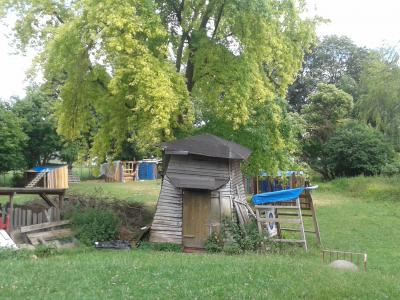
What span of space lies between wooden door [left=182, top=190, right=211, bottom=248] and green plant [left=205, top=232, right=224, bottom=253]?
0.21 meters

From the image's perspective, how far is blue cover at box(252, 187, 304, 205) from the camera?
49.7ft

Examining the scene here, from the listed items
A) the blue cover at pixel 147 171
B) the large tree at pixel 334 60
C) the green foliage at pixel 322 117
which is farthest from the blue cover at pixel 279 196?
the large tree at pixel 334 60

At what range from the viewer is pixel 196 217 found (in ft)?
50.2

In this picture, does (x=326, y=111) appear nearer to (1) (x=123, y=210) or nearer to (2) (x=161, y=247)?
(1) (x=123, y=210)

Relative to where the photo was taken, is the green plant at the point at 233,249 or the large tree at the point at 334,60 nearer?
the green plant at the point at 233,249

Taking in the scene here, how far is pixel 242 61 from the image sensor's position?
668 inches

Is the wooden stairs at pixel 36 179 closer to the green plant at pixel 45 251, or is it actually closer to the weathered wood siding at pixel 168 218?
the weathered wood siding at pixel 168 218

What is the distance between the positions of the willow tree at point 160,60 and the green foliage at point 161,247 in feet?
11.4

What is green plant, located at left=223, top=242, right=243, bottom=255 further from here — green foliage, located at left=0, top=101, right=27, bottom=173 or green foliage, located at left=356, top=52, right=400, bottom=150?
green foliage, located at left=0, top=101, right=27, bottom=173

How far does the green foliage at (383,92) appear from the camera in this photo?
3045 cm

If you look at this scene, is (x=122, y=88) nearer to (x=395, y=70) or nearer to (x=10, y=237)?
(x=10, y=237)

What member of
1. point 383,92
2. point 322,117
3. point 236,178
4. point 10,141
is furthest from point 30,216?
Answer: point 322,117

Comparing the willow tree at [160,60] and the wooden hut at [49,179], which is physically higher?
the willow tree at [160,60]

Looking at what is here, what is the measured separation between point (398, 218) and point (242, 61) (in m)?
11.2
